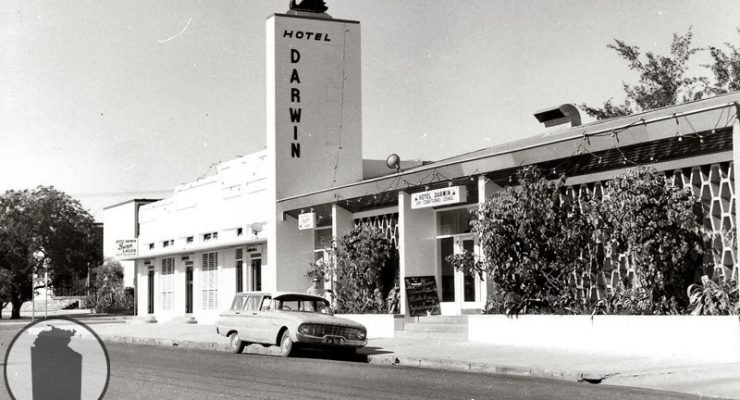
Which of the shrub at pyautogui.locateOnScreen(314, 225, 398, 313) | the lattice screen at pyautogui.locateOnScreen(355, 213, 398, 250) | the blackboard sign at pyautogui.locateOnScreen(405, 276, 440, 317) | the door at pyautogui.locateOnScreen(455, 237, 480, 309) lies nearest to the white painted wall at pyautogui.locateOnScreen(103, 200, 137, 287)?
the lattice screen at pyautogui.locateOnScreen(355, 213, 398, 250)

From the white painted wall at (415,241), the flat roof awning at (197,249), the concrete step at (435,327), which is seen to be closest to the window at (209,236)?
the flat roof awning at (197,249)

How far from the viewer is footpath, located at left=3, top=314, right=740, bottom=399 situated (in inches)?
505

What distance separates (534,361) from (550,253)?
481cm

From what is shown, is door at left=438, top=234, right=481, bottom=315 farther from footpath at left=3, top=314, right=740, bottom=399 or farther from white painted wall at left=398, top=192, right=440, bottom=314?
footpath at left=3, top=314, right=740, bottom=399

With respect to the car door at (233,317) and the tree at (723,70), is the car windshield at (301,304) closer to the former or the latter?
the car door at (233,317)

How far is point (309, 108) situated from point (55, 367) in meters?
28.8

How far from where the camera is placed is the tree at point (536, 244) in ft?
65.5

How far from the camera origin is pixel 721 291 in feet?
54.9

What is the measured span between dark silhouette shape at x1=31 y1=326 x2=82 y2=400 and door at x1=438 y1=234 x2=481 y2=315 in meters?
21.4

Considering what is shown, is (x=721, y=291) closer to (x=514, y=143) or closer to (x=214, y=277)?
(x=514, y=143)

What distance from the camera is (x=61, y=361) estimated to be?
307cm

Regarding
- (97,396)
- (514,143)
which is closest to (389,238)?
(514,143)

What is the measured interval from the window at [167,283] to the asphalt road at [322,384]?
27526 millimetres

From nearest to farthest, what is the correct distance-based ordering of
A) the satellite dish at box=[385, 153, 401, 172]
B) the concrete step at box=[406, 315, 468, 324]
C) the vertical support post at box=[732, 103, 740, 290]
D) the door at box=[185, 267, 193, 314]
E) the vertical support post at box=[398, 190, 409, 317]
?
1. the vertical support post at box=[732, 103, 740, 290]
2. the concrete step at box=[406, 315, 468, 324]
3. the vertical support post at box=[398, 190, 409, 317]
4. the satellite dish at box=[385, 153, 401, 172]
5. the door at box=[185, 267, 193, 314]
